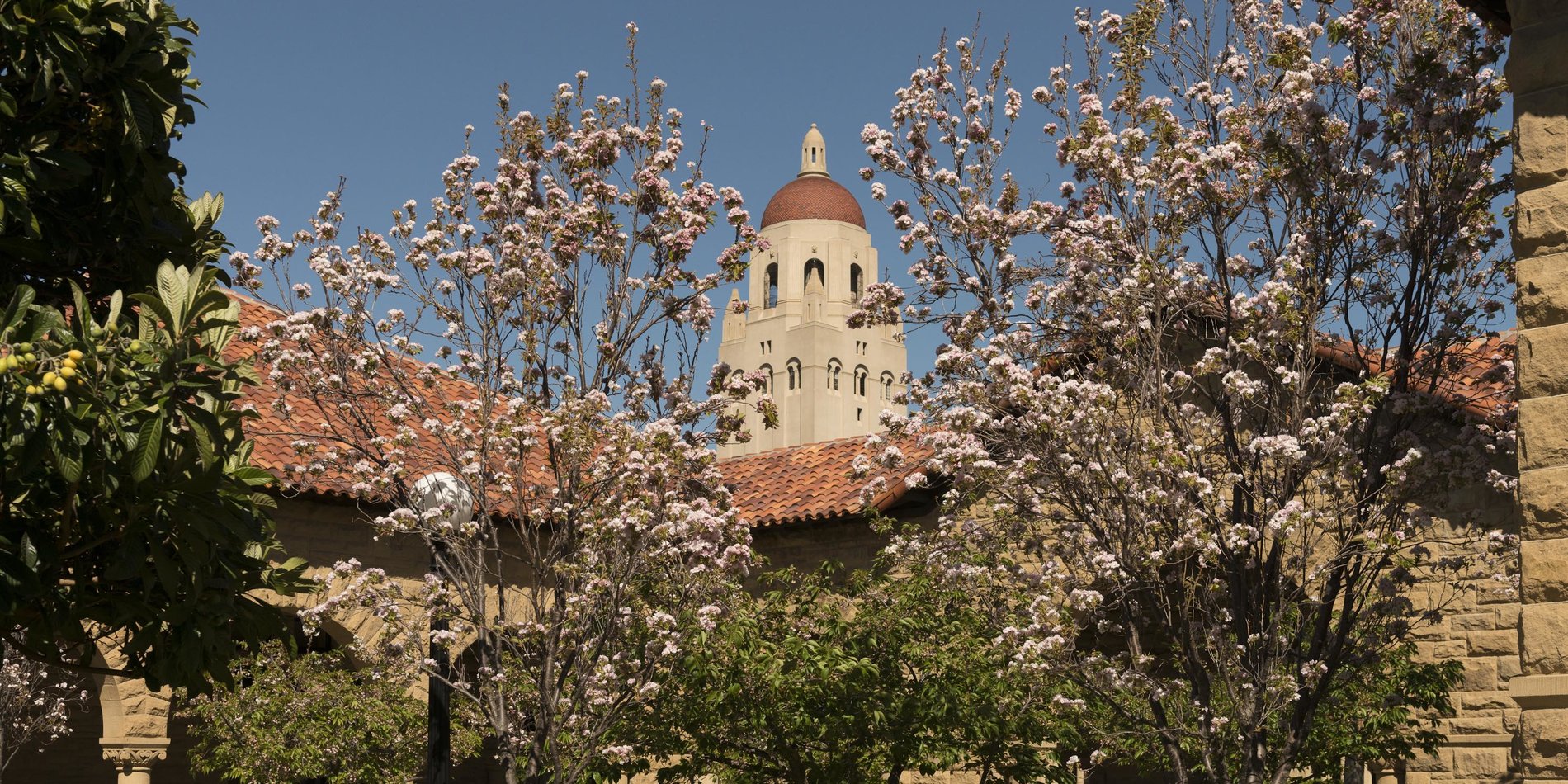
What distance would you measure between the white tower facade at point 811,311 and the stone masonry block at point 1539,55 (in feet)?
261

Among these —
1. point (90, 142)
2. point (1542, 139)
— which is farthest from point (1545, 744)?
point (90, 142)

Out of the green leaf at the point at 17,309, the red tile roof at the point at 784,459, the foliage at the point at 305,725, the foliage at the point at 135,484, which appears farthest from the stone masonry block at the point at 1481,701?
the green leaf at the point at 17,309

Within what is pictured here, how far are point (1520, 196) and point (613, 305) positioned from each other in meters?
5.94

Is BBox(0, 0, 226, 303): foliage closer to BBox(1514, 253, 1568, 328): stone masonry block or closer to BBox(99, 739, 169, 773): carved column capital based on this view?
BBox(1514, 253, 1568, 328): stone masonry block

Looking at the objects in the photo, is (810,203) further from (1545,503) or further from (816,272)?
(1545,503)

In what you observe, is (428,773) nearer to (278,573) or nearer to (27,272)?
(278,573)

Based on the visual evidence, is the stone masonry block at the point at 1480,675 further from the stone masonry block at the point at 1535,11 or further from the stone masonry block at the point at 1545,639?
the stone masonry block at the point at 1535,11

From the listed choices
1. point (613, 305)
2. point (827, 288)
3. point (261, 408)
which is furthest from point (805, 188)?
point (613, 305)

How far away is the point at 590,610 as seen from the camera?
352 inches

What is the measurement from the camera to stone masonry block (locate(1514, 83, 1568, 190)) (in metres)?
5.02

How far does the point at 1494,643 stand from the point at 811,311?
73734 mm

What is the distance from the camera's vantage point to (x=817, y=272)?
86.6m

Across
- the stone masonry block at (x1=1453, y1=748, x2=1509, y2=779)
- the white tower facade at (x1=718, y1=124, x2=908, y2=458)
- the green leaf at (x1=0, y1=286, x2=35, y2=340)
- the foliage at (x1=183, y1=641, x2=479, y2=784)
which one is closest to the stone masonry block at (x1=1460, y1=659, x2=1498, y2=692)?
the stone masonry block at (x1=1453, y1=748, x2=1509, y2=779)

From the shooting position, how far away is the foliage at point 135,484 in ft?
16.1
